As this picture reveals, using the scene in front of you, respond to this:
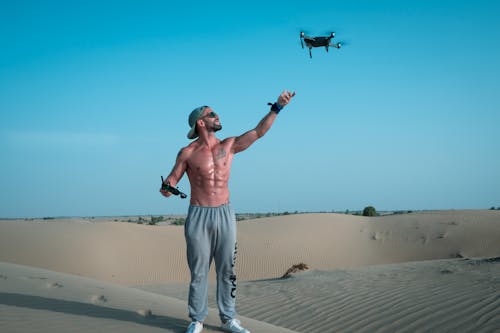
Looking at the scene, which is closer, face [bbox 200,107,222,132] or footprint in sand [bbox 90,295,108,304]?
face [bbox 200,107,222,132]

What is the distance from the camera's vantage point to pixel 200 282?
446 cm

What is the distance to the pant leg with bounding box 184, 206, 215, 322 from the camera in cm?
444

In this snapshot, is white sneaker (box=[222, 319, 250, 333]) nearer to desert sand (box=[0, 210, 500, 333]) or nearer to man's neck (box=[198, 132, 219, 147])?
desert sand (box=[0, 210, 500, 333])

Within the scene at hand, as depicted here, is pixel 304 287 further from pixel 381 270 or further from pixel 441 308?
pixel 441 308

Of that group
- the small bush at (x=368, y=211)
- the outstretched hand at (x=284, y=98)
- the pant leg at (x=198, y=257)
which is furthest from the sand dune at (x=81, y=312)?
the small bush at (x=368, y=211)

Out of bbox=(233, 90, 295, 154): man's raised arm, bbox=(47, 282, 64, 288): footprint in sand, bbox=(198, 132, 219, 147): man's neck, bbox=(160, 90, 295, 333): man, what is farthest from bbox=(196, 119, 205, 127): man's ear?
bbox=(47, 282, 64, 288): footprint in sand

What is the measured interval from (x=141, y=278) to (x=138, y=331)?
627 inches

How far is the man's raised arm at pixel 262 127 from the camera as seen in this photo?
4711 mm

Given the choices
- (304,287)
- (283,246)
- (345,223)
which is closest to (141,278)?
(283,246)

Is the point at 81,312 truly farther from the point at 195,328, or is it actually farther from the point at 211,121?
the point at 211,121

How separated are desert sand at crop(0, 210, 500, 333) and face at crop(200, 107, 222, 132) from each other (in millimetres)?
2211

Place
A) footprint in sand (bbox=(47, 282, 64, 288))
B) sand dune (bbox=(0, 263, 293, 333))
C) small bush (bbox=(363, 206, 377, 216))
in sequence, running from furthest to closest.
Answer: small bush (bbox=(363, 206, 377, 216))
footprint in sand (bbox=(47, 282, 64, 288))
sand dune (bbox=(0, 263, 293, 333))

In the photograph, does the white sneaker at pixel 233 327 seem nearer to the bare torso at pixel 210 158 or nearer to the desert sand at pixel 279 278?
the desert sand at pixel 279 278

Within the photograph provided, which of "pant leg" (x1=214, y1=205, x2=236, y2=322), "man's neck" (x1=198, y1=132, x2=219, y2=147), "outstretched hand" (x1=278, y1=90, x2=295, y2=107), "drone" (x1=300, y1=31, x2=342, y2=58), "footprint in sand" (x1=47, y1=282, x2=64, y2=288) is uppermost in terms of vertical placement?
"drone" (x1=300, y1=31, x2=342, y2=58)
